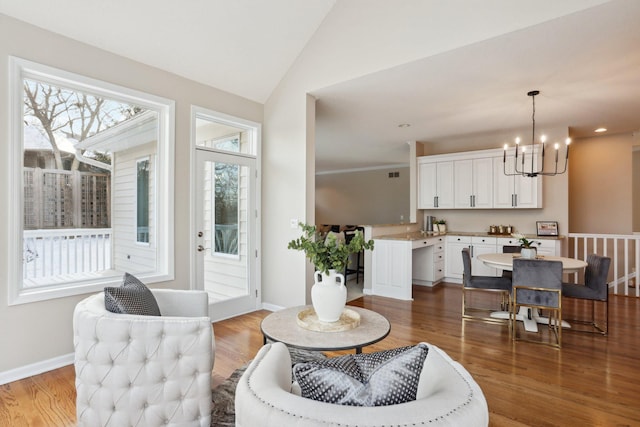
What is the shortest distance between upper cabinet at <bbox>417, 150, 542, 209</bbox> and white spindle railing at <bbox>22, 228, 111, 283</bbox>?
5.33 metres

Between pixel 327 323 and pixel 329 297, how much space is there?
0.17m

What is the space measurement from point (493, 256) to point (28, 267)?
15.3 ft

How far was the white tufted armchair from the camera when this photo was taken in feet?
5.53

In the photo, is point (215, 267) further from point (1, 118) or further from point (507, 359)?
point (507, 359)

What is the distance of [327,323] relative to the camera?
6.86 feet

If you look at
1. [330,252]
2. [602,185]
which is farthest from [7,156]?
[602,185]

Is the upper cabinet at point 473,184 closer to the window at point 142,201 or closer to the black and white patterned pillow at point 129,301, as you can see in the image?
the window at point 142,201

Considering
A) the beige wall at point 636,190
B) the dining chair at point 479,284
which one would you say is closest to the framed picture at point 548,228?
the dining chair at point 479,284

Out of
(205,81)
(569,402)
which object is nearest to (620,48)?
(569,402)

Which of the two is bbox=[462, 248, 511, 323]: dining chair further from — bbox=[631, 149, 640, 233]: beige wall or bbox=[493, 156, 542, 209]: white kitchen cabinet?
bbox=[631, 149, 640, 233]: beige wall

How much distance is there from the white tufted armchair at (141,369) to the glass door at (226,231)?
2.09 m

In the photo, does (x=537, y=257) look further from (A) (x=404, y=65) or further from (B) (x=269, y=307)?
(B) (x=269, y=307)

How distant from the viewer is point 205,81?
12.5 ft

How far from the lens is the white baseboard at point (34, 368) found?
99.8 inches
